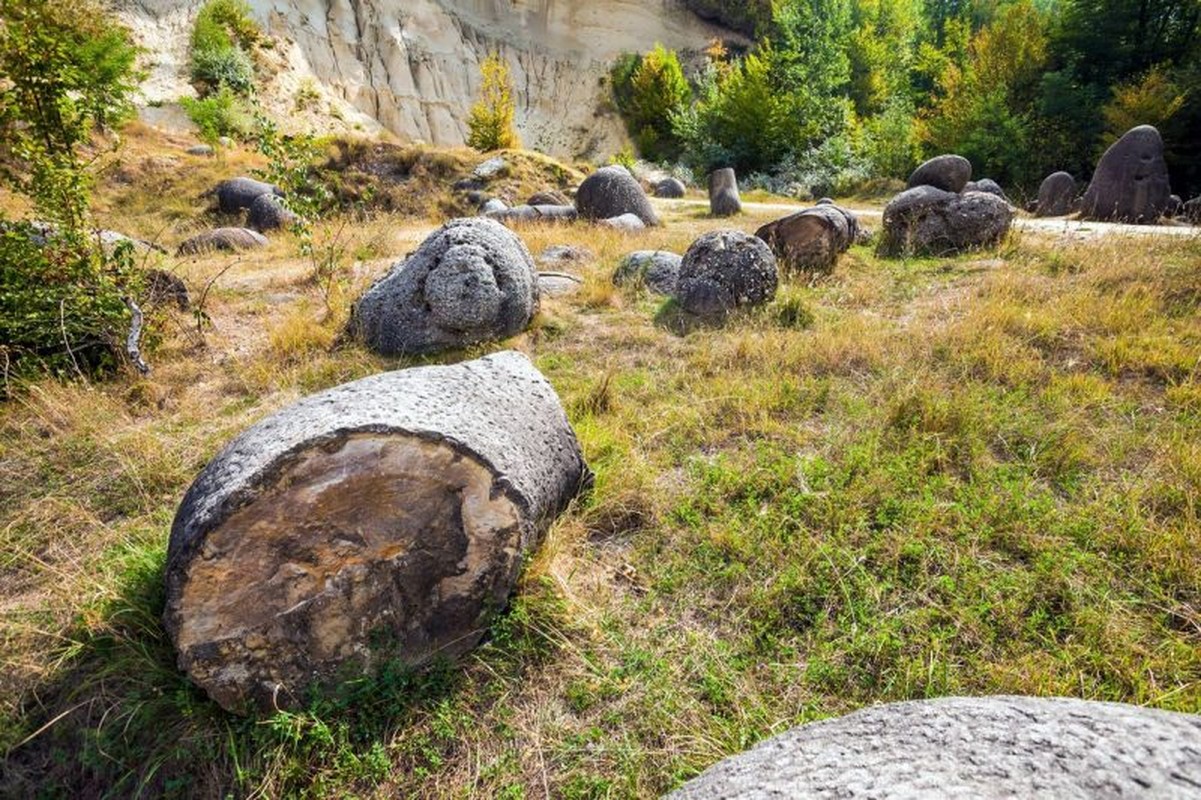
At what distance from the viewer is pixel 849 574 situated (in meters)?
2.05

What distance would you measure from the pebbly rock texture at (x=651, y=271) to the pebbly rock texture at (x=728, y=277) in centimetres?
59

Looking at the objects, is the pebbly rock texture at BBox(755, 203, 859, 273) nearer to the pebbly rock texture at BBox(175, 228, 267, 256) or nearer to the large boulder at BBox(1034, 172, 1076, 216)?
the pebbly rock texture at BBox(175, 228, 267, 256)

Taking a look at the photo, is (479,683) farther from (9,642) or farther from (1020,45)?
(1020,45)

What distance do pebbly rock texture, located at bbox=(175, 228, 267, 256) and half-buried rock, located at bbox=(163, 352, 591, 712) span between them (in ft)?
27.4

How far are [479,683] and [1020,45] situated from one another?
87.5 ft

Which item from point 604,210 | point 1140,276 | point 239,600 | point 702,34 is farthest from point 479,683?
point 702,34

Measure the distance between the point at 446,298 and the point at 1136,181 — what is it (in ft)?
38.7

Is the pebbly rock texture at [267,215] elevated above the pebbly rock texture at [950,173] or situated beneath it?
situated beneath

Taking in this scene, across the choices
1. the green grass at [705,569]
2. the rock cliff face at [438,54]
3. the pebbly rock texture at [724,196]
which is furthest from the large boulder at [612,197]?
the rock cliff face at [438,54]

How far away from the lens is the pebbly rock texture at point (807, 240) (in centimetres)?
616

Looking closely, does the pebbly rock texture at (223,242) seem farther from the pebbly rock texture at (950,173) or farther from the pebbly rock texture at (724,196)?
the pebbly rock texture at (950,173)

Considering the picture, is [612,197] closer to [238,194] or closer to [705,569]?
[238,194]

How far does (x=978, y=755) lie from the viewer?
0.93m

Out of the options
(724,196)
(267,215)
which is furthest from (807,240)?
(267,215)
